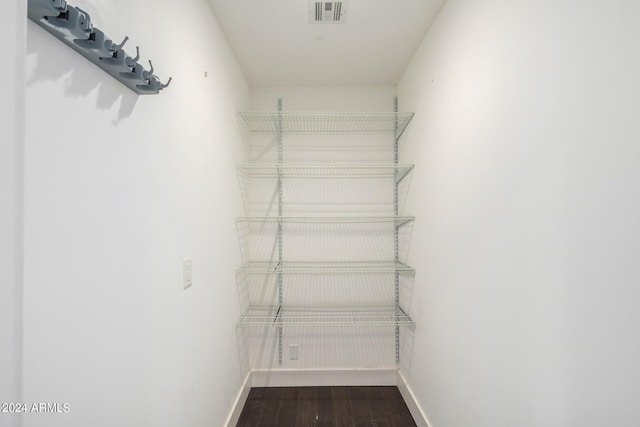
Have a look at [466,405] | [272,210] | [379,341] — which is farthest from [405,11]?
[379,341]

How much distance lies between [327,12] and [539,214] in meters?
1.46

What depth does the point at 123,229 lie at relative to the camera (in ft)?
2.79

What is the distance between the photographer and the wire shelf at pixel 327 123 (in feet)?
7.75

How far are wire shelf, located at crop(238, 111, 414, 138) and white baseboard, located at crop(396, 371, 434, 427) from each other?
1909 mm

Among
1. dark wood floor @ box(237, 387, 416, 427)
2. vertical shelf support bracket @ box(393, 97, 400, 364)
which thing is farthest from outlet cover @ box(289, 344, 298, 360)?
vertical shelf support bracket @ box(393, 97, 400, 364)

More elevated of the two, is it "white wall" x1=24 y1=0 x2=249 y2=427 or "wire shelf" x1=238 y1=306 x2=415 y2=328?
"white wall" x1=24 y1=0 x2=249 y2=427

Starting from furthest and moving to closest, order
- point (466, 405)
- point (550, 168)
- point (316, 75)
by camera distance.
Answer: point (316, 75) < point (466, 405) < point (550, 168)

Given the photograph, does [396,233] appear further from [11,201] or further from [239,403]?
[11,201]

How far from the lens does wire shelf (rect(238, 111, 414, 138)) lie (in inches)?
93.0

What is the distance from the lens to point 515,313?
998 millimetres

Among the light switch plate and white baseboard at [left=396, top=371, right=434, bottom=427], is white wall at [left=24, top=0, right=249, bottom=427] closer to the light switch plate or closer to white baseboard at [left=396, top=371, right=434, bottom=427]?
the light switch plate

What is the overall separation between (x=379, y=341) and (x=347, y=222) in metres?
1.02

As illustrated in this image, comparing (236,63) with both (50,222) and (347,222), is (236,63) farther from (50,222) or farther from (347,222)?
(50,222)

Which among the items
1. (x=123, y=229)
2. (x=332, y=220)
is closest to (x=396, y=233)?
(x=332, y=220)
